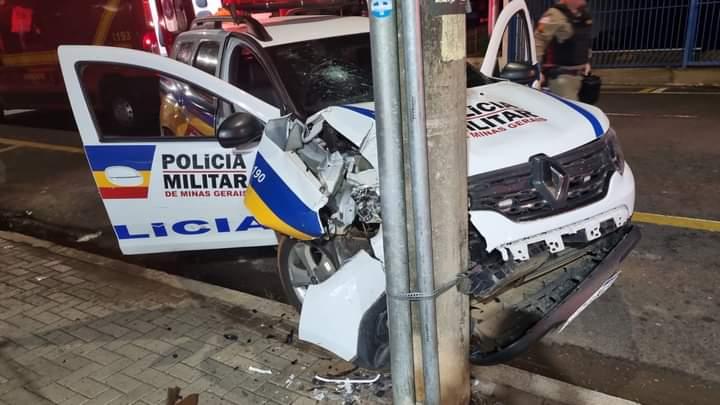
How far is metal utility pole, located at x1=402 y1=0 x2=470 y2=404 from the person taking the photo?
2010 millimetres

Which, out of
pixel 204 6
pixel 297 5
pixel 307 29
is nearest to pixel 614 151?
pixel 307 29

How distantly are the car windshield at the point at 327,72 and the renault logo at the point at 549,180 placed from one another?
1372 mm

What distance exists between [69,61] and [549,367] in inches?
133

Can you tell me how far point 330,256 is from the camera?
339 centimetres

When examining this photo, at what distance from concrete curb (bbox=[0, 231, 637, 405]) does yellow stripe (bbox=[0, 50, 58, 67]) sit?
18.2 ft

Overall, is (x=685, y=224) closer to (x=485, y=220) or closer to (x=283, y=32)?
(x=485, y=220)

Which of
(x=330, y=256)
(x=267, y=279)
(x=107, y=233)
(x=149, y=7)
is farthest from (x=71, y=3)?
(x=330, y=256)

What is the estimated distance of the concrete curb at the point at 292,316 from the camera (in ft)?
9.04

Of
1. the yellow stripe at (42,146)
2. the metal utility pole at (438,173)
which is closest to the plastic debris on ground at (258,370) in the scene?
the metal utility pole at (438,173)

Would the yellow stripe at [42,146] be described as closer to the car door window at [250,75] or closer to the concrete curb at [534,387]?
the car door window at [250,75]

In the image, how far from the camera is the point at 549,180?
9.26 feet

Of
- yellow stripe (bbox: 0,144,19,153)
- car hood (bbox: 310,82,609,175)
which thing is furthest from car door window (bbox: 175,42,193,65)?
yellow stripe (bbox: 0,144,19,153)

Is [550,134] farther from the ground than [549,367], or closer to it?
farther from the ground

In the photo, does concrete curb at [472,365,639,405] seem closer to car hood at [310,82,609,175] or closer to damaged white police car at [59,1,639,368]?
damaged white police car at [59,1,639,368]
